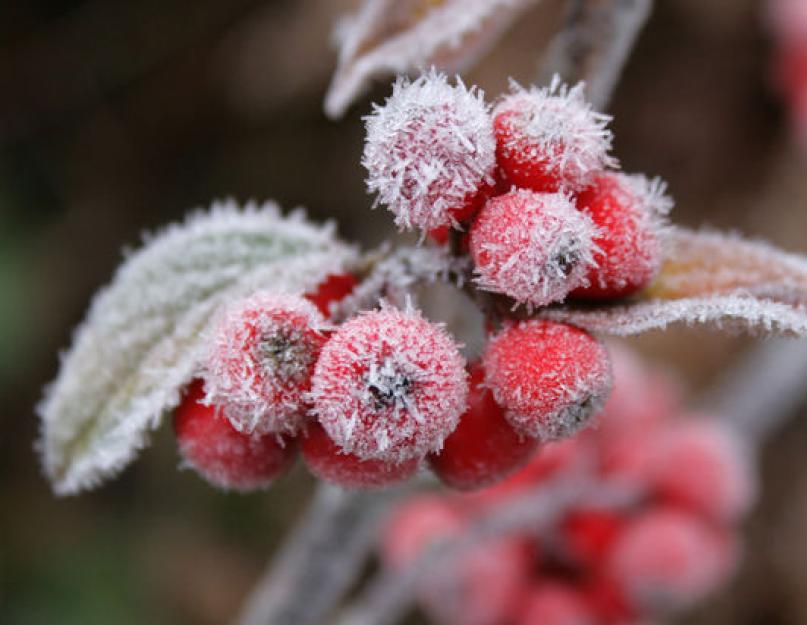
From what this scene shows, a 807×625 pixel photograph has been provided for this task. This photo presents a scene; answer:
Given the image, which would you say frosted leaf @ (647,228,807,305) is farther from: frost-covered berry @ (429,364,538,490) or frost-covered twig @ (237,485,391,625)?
frost-covered twig @ (237,485,391,625)

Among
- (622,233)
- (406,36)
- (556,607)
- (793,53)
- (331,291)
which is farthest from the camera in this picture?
(793,53)

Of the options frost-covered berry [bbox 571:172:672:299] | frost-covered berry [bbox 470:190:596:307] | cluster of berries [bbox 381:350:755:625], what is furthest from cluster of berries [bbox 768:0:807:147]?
frost-covered berry [bbox 470:190:596:307]

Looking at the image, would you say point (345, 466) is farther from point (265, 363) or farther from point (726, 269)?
point (726, 269)

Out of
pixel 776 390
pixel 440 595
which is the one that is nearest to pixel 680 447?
pixel 440 595

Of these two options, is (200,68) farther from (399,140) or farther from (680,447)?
(399,140)

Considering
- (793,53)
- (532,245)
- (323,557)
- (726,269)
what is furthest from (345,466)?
(793,53)

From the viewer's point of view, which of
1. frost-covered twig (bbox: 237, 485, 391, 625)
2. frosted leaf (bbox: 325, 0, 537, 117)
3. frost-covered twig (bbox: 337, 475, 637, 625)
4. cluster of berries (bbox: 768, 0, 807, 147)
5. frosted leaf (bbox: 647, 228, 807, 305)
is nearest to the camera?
frosted leaf (bbox: 647, 228, 807, 305)

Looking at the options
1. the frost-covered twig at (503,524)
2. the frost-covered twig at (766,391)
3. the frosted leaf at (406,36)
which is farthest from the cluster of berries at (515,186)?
the frost-covered twig at (766,391)
